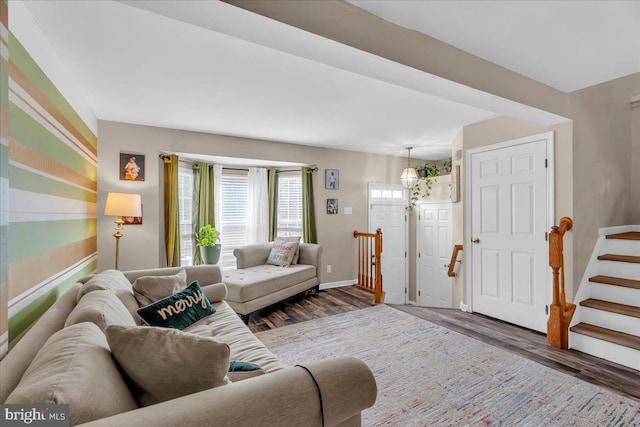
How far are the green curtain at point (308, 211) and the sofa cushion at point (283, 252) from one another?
0.40 metres

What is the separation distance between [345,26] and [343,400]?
171 centimetres

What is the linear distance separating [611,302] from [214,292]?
379 centimetres

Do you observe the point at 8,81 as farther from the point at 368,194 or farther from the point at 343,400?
the point at 368,194

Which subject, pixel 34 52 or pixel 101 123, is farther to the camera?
pixel 101 123

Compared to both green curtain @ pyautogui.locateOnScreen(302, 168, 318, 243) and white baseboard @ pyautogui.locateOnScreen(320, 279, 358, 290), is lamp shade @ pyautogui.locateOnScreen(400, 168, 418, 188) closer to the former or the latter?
green curtain @ pyautogui.locateOnScreen(302, 168, 318, 243)

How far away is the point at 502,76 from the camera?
7.43 feet

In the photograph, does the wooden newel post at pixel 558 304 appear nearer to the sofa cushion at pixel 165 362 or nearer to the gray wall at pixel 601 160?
the gray wall at pixel 601 160

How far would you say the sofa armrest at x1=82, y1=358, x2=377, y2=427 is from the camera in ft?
2.62

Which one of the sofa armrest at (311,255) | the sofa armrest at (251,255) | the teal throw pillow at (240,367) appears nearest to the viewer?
the teal throw pillow at (240,367)

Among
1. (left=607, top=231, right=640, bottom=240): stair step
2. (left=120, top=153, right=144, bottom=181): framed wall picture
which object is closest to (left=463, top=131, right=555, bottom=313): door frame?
(left=607, top=231, right=640, bottom=240): stair step

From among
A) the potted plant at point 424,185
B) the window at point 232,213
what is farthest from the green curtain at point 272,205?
the potted plant at point 424,185

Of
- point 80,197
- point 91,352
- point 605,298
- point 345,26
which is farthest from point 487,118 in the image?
point 80,197

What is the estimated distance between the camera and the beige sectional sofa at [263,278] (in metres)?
3.32

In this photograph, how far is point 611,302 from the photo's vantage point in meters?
2.79
